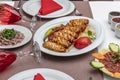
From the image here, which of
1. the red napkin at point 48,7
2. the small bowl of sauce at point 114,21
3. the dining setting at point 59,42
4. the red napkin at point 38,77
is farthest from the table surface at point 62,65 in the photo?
the red napkin at point 48,7

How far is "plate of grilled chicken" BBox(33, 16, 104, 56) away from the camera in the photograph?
1194 mm

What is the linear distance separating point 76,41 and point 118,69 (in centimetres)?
24

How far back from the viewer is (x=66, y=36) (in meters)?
1.24

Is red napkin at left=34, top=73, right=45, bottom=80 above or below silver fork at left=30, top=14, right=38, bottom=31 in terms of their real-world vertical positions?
below

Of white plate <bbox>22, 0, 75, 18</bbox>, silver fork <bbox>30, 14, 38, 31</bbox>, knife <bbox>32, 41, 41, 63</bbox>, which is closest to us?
knife <bbox>32, 41, 41, 63</bbox>

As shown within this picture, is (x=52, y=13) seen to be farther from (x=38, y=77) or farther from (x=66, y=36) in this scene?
(x=38, y=77)

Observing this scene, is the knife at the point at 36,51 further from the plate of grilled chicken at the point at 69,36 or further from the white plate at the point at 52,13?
the white plate at the point at 52,13

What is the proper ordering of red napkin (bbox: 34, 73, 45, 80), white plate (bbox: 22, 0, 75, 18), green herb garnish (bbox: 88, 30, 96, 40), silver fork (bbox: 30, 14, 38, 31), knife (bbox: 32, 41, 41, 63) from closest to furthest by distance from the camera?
red napkin (bbox: 34, 73, 45, 80) < knife (bbox: 32, 41, 41, 63) < green herb garnish (bbox: 88, 30, 96, 40) < silver fork (bbox: 30, 14, 38, 31) < white plate (bbox: 22, 0, 75, 18)

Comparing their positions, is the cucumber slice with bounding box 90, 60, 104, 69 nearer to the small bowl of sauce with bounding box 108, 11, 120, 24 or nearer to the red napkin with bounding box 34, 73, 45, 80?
the red napkin with bounding box 34, 73, 45, 80

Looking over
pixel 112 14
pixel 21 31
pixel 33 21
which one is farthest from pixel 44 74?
pixel 112 14

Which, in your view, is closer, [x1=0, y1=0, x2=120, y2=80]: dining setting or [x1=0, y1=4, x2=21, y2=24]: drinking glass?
[x1=0, y1=0, x2=120, y2=80]: dining setting

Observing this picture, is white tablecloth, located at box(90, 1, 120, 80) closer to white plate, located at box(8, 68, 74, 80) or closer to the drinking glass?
white plate, located at box(8, 68, 74, 80)

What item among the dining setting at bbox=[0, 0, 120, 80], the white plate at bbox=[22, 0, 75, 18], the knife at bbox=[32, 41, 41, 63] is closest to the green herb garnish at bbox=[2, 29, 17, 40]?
the dining setting at bbox=[0, 0, 120, 80]

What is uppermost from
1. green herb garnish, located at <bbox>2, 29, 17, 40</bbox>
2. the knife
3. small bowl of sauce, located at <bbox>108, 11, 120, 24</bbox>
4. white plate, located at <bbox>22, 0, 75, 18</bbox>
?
small bowl of sauce, located at <bbox>108, 11, 120, 24</bbox>
